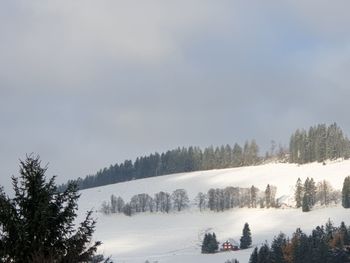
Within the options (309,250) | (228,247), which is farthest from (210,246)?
(309,250)

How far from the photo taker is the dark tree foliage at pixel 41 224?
47.5 feet

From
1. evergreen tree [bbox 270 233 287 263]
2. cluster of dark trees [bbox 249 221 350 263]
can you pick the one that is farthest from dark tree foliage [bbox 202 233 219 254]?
evergreen tree [bbox 270 233 287 263]

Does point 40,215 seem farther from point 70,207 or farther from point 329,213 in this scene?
point 329,213

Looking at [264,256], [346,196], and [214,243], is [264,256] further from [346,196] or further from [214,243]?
[346,196]

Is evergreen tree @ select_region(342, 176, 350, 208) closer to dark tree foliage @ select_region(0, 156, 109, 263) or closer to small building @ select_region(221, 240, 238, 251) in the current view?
small building @ select_region(221, 240, 238, 251)

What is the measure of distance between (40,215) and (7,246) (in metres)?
0.99

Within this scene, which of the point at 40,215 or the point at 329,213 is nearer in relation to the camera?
the point at 40,215

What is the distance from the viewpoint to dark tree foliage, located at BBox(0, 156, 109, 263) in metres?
14.5

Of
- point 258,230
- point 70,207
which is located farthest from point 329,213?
point 70,207

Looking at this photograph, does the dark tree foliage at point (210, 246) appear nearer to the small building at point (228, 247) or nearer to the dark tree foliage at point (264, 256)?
the small building at point (228, 247)

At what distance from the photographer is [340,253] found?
88000 mm

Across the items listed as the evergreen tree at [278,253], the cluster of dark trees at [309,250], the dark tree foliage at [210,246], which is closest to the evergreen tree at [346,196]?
the dark tree foliage at [210,246]

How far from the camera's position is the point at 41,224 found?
14703mm

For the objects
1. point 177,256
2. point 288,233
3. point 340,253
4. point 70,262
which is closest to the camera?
point 70,262
